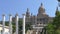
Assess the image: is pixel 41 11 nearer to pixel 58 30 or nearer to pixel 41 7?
pixel 41 7

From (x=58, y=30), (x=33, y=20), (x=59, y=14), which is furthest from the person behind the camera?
(x=33, y=20)

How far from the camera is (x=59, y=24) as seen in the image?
1198 inches

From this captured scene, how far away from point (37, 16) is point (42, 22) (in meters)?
7.19

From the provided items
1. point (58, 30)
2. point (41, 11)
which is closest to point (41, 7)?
point (41, 11)

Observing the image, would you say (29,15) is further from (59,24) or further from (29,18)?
(59,24)

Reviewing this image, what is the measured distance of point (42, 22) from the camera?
167125 mm

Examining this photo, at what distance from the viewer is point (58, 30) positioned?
103 ft

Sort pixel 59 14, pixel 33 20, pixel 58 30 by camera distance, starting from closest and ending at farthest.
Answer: pixel 59 14, pixel 58 30, pixel 33 20

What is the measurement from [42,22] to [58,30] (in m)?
136

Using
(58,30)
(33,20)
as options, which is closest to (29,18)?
(33,20)

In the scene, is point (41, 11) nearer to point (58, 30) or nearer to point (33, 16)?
point (33, 16)

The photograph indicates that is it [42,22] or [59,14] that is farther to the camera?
[42,22]

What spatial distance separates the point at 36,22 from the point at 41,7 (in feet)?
36.5

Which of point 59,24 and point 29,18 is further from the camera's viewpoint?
point 29,18
